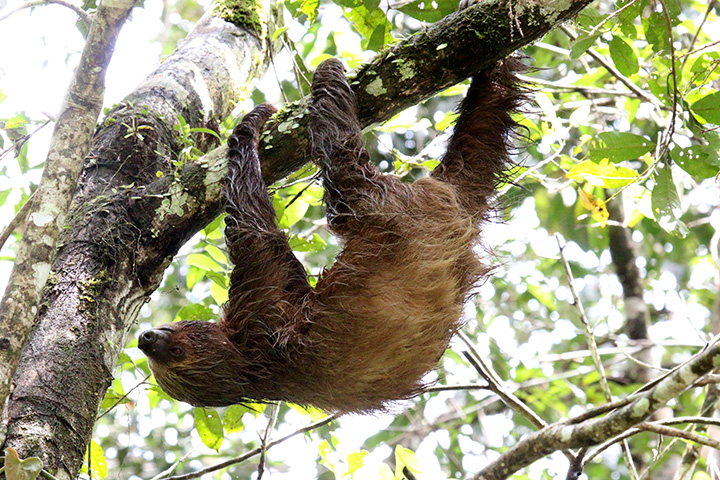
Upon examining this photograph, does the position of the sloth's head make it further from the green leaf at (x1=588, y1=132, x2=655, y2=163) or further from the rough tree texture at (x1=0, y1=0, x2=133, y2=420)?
the green leaf at (x1=588, y1=132, x2=655, y2=163)

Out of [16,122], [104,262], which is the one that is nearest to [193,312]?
[104,262]

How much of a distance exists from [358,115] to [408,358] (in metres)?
1.72

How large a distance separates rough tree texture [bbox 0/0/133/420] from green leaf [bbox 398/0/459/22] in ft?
7.13

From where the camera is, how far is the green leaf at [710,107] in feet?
14.8

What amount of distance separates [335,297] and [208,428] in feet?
5.18

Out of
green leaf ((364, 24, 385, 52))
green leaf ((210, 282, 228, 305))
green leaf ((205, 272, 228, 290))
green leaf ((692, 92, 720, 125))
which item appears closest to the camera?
green leaf ((692, 92, 720, 125))

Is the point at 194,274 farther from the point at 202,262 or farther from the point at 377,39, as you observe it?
the point at 377,39

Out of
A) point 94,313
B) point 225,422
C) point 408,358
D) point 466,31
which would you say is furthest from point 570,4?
point 225,422

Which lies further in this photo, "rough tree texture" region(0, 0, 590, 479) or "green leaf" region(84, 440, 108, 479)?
"green leaf" region(84, 440, 108, 479)

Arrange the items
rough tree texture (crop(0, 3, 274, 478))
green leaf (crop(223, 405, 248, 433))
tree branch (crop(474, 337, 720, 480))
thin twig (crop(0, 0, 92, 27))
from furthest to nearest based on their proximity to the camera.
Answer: green leaf (crop(223, 405, 248, 433))
thin twig (crop(0, 0, 92, 27))
rough tree texture (crop(0, 3, 274, 478))
tree branch (crop(474, 337, 720, 480))

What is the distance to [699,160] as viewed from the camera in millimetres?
4641

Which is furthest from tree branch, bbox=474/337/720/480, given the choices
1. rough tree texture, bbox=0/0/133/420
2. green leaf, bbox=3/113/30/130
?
green leaf, bbox=3/113/30/130

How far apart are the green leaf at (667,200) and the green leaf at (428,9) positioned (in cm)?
194

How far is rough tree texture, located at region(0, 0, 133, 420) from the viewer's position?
283 cm
